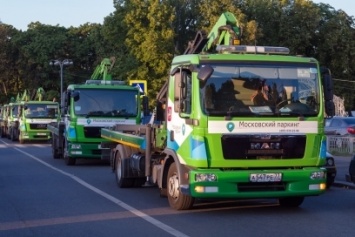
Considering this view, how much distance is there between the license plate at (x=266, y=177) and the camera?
11.9 metres

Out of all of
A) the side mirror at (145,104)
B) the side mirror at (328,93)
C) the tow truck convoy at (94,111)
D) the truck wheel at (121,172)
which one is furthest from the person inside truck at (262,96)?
the tow truck convoy at (94,111)

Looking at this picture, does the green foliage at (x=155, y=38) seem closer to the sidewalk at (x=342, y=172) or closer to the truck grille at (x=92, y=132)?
the sidewalk at (x=342, y=172)

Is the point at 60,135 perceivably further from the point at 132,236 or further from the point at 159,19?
the point at 159,19

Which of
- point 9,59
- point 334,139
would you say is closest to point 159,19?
point 334,139

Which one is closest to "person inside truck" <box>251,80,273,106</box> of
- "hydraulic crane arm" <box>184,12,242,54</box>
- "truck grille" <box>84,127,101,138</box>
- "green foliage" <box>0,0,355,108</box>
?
"hydraulic crane arm" <box>184,12,242,54</box>

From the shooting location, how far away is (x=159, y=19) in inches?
1871

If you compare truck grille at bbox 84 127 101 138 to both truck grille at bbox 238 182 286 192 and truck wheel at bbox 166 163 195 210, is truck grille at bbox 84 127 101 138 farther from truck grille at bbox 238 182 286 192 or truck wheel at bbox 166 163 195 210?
truck grille at bbox 238 182 286 192

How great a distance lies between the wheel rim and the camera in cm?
1266

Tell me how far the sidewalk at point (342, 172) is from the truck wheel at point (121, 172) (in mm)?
5051

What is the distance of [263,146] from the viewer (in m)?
12.0

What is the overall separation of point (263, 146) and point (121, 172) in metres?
5.46

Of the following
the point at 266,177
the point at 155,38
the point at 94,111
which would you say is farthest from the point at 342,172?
the point at 155,38

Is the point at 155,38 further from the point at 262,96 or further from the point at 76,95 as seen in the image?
the point at 262,96

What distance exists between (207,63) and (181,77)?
0.53 m
